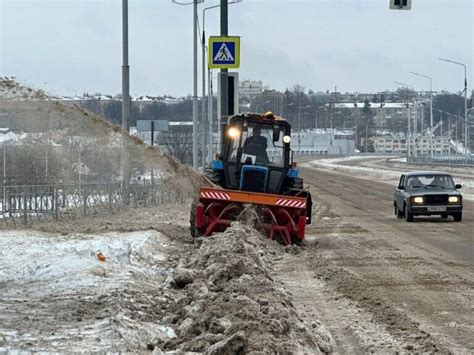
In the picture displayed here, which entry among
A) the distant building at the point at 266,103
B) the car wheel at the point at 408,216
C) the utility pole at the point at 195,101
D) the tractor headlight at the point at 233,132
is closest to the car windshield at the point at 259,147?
the tractor headlight at the point at 233,132

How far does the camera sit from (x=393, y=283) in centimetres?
1226

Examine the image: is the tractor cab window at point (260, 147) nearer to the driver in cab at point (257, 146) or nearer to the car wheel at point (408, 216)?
the driver in cab at point (257, 146)

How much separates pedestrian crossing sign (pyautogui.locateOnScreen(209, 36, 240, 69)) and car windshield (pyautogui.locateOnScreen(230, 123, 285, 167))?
521 centimetres

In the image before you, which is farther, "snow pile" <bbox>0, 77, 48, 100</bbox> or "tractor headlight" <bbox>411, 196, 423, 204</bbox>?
"tractor headlight" <bbox>411, 196, 423, 204</bbox>

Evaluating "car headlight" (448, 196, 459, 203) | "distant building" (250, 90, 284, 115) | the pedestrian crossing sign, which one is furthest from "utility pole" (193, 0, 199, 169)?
"distant building" (250, 90, 284, 115)

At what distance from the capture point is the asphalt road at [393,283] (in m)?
8.56

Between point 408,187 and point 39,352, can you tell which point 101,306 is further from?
point 408,187

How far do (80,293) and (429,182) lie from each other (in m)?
18.2

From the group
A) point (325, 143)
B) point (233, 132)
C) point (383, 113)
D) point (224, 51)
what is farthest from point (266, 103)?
point (383, 113)

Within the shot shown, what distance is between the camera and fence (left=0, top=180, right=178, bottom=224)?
2130 centimetres

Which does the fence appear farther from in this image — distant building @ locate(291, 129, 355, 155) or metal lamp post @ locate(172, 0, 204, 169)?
distant building @ locate(291, 129, 355, 155)

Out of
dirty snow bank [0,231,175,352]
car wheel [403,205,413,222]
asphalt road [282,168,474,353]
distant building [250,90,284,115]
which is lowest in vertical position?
car wheel [403,205,413,222]

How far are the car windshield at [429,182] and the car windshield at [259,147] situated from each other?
843cm

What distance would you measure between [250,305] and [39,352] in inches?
93.6
